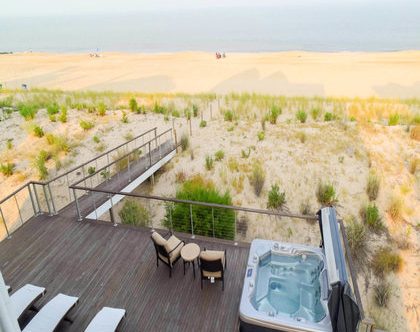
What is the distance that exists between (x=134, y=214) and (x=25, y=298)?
5.06 m

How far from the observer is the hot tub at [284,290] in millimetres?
5430

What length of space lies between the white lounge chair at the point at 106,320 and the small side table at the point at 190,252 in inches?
63.4

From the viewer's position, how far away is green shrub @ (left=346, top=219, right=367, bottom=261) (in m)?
9.07

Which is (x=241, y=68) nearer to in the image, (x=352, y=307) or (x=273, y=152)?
(x=273, y=152)

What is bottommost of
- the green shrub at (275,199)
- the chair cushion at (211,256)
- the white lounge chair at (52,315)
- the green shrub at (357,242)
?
the green shrub at (357,242)

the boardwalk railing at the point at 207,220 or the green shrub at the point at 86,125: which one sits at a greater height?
the green shrub at the point at 86,125

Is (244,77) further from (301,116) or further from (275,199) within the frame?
(275,199)

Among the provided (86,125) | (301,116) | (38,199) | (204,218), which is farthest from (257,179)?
(86,125)

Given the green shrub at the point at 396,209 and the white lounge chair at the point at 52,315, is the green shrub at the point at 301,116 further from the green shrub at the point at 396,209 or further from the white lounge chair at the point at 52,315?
the white lounge chair at the point at 52,315

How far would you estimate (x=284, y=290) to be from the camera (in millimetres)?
6738

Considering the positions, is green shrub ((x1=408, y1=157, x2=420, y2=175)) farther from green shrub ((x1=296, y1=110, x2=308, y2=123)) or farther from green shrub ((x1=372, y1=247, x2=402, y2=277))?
green shrub ((x1=296, y1=110, x2=308, y2=123))

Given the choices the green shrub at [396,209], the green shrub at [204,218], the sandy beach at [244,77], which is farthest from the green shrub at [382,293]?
the sandy beach at [244,77]

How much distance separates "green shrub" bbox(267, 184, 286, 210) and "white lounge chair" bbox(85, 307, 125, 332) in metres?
6.52

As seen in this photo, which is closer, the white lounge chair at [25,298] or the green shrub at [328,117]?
the white lounge chair at [25,298]
